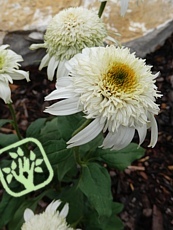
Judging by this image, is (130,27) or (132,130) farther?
(130,27)

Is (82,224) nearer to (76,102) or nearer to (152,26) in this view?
(76,102)

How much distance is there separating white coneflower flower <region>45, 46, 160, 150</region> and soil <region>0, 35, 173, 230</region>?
79 cm

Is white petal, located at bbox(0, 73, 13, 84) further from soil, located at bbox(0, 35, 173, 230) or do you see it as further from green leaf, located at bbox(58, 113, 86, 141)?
soil, located at bbox(0, 35, 173, 230)

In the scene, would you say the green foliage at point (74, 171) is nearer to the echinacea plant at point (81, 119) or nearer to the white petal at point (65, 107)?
the echinacea plant at point (81, 119)

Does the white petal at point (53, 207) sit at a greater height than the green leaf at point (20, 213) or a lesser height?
greater

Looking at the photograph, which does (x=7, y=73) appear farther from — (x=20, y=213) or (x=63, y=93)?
(x=20, y=213)

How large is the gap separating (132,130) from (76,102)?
126mm

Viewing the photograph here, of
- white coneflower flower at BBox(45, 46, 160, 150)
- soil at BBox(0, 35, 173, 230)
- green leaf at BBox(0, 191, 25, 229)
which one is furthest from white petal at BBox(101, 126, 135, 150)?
soil at BBox(0, 35, 173, 230)

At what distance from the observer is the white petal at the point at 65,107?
0.91 metres

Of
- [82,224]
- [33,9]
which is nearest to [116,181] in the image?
[82,224]

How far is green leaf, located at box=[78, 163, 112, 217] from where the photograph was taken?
3.70 feet

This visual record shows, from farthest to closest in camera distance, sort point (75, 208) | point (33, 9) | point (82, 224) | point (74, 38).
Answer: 1. point (33, 9)
2. point (82, 224)
3. point (75, 208)
4. point (74, 38)

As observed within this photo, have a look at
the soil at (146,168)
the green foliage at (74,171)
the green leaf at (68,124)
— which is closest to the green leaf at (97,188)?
the green foliage at (74,171)

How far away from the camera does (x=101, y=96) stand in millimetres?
910
